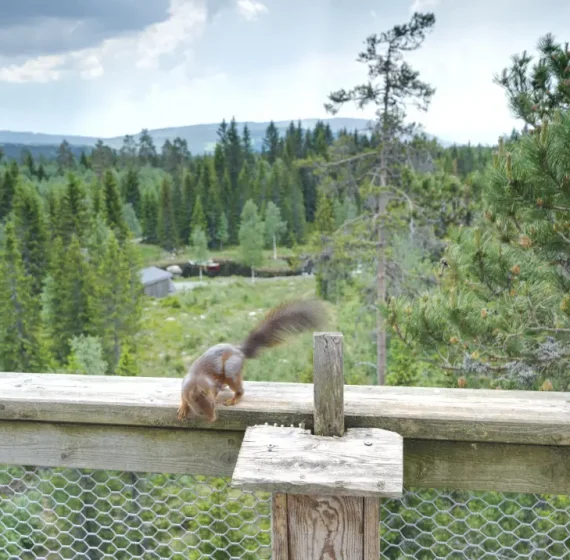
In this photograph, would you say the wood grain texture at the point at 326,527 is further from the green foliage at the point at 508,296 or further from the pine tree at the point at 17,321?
the pine tree at the point at 17,321

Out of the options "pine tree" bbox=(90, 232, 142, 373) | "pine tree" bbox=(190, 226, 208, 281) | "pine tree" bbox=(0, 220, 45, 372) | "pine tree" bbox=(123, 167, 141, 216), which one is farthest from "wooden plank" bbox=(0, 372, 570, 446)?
"pine tree" bbox=(123, 167, 141, 216)

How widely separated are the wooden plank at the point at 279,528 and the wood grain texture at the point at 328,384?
0.09 meters

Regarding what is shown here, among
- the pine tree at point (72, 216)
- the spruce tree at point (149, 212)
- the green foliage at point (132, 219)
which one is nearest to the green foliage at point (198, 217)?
the spruce tree at point (149, 212)

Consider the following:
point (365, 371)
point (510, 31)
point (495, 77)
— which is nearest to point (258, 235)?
point (365, 371)

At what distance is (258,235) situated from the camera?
96.5 feet

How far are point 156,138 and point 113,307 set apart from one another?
2000 centimetres

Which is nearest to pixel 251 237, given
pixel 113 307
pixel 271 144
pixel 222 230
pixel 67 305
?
pixel 222 230

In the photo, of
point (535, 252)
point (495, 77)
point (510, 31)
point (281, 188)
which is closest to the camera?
point (535, 252)

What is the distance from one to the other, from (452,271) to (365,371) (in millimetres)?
10403

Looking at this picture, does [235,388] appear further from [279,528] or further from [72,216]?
[72,216]

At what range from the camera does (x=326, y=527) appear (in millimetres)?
706

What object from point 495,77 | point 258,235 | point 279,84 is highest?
point 279,84

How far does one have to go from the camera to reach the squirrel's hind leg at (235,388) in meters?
0.83

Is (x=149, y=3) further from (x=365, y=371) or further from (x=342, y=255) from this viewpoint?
(x=342, y=255)
